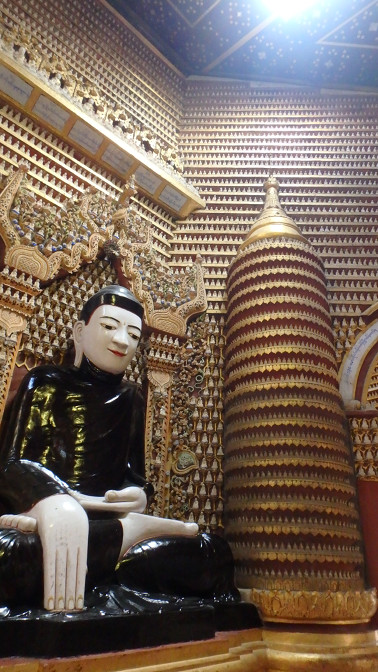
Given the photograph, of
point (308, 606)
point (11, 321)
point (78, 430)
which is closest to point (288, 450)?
point (308, 606)

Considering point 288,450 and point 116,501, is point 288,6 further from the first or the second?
point 116,501

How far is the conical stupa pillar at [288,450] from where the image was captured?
3.68m

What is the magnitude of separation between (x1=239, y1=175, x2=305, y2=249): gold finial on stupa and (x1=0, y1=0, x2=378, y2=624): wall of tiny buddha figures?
1.22 ft

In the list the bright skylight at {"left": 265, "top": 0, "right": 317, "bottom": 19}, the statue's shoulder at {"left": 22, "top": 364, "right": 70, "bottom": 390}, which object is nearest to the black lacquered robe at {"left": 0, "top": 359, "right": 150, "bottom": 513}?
the statue's shoulder at {"left": 22, "top": 364, "right": 70, "bottom": 390}

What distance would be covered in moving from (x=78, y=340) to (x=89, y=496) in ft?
4.63

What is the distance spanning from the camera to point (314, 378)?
175 inches

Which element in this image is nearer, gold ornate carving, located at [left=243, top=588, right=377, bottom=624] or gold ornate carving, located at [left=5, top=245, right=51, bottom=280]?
gold ornate carving, located at [left=243, top=588, right=377, bottom=624]

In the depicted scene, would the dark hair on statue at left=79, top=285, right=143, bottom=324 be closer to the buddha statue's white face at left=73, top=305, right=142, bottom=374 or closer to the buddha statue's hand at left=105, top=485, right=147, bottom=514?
the buddha statue's white face at left=73, top=305, right=142, bottom=374

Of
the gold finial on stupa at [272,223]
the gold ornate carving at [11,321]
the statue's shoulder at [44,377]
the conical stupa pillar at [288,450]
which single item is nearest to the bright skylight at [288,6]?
the gold finial on stupa at [272,223]

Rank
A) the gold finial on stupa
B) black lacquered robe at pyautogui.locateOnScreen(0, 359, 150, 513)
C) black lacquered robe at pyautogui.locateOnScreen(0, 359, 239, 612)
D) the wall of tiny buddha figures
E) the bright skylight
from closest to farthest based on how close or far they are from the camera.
Answer: black lacquered robe at pyautogui.locateOnScreen(0, 359, 239, 612) → black lacquered robe at pyautogui.locateOnScreen(0, 359, 150, 513) → the wall of tiny buddha figures → the gold finial on stupa → the bright skylight

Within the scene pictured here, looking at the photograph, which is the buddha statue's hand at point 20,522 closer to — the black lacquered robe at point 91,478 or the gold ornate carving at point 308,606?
the black lacquered robe at point 91,478

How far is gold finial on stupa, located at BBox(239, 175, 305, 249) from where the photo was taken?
17.7ft

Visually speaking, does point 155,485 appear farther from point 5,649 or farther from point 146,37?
point 146,37

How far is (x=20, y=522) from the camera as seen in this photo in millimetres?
2617
